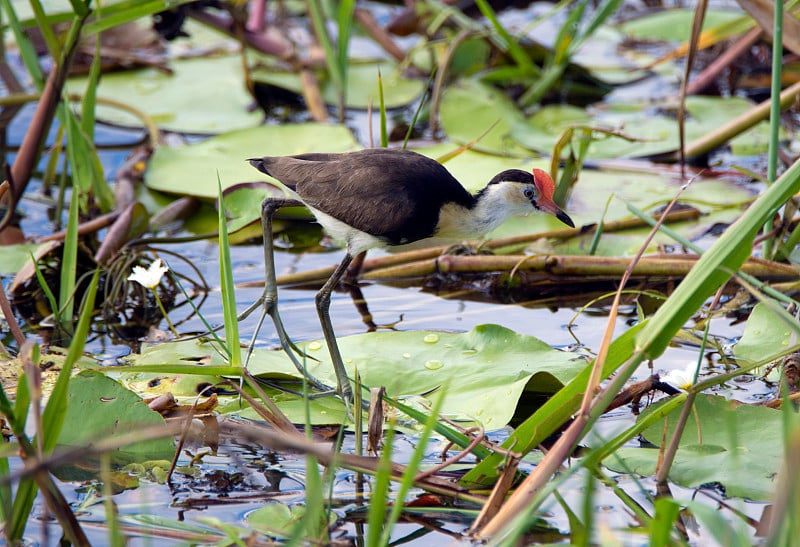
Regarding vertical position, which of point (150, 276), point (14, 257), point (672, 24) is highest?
point (672, 24)

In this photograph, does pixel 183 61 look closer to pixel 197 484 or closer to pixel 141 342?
pixel 141 342

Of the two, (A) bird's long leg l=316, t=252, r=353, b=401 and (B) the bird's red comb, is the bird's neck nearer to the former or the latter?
(B) the bird's red comb

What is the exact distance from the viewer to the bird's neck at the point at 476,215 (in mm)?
2994

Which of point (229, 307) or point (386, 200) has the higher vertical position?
point (386, 200)

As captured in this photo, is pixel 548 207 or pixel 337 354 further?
pixel 548 207

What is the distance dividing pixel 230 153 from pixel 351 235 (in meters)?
1.70

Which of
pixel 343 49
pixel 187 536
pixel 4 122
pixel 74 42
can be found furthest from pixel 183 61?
pixel 187 536

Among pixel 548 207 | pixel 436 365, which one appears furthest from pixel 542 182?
pixel 436 365

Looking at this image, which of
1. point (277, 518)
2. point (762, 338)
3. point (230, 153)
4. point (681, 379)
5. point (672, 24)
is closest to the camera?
point (277, 518)

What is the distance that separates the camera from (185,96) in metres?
5.45

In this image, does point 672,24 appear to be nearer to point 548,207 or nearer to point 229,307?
point 548,207

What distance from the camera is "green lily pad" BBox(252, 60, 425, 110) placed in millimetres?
5594

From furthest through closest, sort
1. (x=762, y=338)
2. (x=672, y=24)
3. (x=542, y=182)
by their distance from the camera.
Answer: (x=672, y=24), (x=542, y=182), (x=762, y=338)

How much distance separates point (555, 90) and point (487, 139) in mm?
1135
